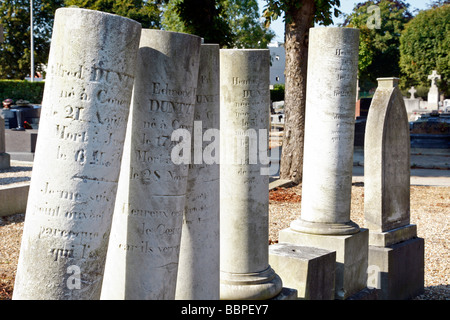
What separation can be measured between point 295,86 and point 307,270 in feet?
27.4

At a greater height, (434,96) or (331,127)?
(434,96)

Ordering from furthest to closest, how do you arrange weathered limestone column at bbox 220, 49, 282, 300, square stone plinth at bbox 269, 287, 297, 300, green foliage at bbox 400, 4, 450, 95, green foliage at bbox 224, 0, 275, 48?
green foliage at bbox 400, 4, 450, 95, green foliage at bbox 224, 0, 275, 48, square stone plinth at bbox 269, 287, 297, 300, weathered limestone column at bbox 220, 49, 282, 300

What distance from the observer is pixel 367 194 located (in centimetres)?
637

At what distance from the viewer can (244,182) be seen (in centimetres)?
459

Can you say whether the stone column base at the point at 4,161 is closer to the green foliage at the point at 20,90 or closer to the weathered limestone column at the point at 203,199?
the weathered limestone column at the point at 203,199

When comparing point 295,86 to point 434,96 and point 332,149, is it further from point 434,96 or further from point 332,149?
point 434,96

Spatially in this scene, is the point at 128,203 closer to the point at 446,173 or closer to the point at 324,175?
the point at 324,175

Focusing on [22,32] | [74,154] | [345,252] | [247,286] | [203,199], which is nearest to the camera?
[74,154]

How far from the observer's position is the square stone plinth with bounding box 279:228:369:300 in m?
5.68

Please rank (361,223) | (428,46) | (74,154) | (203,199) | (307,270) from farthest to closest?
(428,46) → (361,223) → (307,270) → (203,199) → (74,154)

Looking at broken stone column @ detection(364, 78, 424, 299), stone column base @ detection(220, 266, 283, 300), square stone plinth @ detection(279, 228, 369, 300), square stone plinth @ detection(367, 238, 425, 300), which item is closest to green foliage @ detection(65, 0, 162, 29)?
broken stone column @ detection(364, 78, 424, 299)

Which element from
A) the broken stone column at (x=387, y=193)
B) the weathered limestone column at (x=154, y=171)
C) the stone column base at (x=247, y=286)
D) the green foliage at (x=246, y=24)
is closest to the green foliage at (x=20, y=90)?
the green foliage at (x=246, y=24)

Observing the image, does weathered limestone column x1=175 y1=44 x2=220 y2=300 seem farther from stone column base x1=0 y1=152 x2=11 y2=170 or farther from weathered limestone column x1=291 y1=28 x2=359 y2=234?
stone column base x1=0 y1=152 x2=11 y2=170

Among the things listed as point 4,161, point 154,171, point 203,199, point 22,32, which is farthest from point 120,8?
point 154,171
